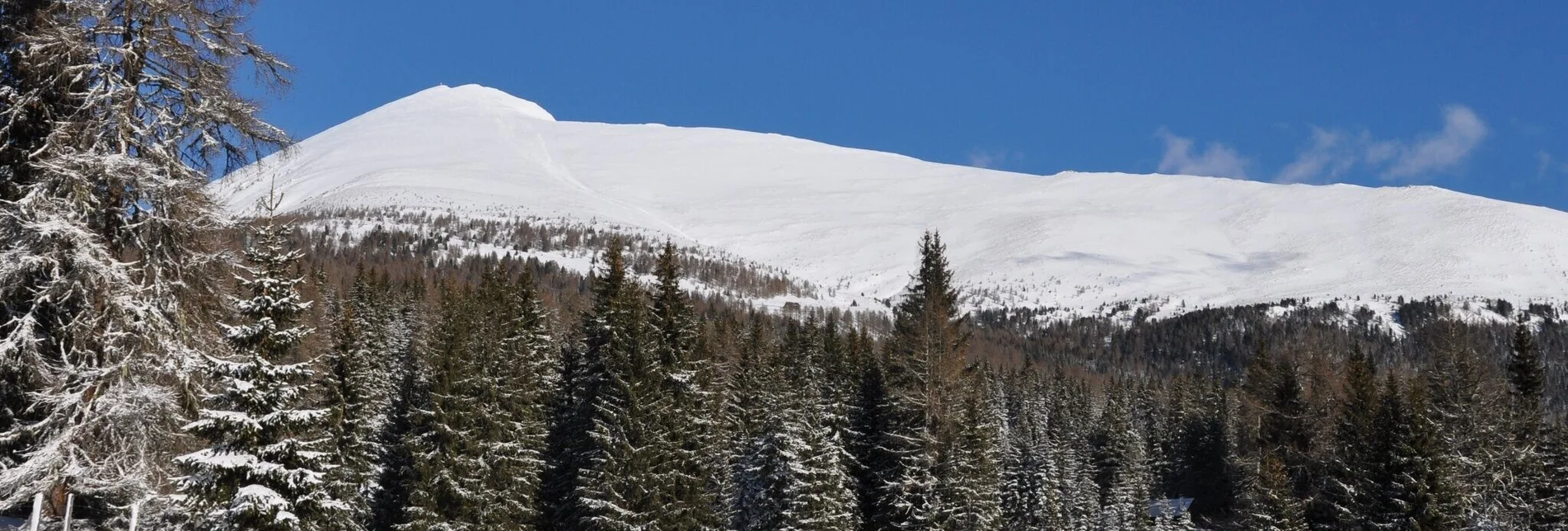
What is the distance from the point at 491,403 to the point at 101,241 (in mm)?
27417

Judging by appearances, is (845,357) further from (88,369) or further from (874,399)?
Answer: (88,369)

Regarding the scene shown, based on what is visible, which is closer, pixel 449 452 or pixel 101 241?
pixel 101 241

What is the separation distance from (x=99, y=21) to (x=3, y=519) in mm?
6722

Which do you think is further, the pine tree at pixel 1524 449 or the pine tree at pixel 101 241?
the pine tree at pixel 1524 449

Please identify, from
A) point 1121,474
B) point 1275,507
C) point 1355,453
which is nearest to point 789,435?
point 1275,507

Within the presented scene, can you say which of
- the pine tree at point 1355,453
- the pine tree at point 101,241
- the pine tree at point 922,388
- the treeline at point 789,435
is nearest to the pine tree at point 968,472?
the treeline at point 789,435

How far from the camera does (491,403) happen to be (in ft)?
137

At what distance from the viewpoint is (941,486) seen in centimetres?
4288

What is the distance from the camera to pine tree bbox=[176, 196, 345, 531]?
18.8 meters

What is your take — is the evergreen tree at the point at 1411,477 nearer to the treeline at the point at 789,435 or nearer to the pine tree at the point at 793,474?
the treeline at the point at 789,435

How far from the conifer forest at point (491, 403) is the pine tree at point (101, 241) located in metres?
0.04

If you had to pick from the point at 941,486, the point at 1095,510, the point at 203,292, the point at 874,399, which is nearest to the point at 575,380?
the point at 874,399

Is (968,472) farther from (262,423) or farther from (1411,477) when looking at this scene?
(262,423)

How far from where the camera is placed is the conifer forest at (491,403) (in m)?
14.8
